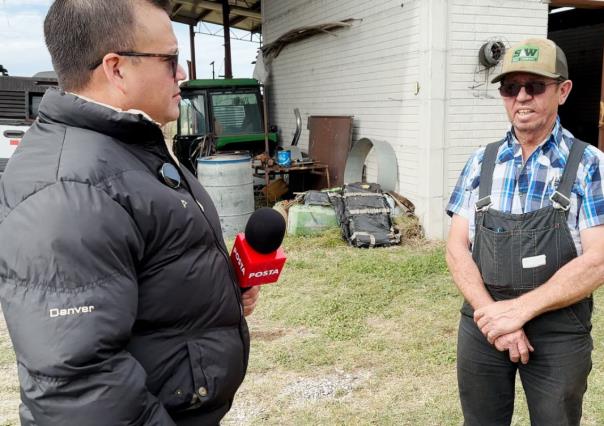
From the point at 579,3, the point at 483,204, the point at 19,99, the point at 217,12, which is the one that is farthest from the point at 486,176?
the point at 217,12

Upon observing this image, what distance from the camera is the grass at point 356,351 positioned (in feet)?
10.4

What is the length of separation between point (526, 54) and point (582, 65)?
43.0ft

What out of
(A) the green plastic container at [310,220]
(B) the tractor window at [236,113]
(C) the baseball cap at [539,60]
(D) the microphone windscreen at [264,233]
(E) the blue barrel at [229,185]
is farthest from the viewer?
(B) the tractor window at [236,113]

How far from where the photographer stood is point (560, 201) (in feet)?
6.02

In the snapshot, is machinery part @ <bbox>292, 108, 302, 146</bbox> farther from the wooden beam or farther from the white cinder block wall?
the wooden beam

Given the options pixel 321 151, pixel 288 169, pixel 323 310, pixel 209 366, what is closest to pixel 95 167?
pixel 209 366

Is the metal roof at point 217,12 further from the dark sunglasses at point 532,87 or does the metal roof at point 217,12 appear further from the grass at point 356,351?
the dark sunglasses at point 532,87

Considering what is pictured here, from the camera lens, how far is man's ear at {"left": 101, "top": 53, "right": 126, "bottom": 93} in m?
1.18

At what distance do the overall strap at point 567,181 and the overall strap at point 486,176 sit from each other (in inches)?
9.1

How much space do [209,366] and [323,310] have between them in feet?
11.5

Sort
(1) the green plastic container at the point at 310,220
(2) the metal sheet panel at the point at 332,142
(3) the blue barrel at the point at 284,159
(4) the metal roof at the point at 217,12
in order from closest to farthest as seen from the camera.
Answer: (1) the green plastic container at the point at 310,220 < (2) the metal sheet panel at the point at 332,142 < (3) the blue barrel at the point at 284,159 < (4) the metal roof at the point at 217,12

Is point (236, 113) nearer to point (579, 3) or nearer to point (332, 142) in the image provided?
point (332, 142)

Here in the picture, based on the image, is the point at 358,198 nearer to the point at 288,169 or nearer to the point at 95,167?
the point at 288,169

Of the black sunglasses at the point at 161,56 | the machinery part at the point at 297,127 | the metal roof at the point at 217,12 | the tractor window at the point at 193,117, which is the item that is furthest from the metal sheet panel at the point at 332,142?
the metal roof at the point at 217,12
